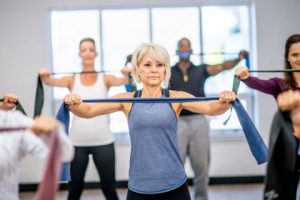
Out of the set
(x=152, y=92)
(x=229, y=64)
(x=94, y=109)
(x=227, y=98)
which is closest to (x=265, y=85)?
(x=227, y=98)

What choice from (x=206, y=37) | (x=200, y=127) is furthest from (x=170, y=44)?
(x=200, y=127)

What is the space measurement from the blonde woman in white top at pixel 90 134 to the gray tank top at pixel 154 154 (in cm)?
117

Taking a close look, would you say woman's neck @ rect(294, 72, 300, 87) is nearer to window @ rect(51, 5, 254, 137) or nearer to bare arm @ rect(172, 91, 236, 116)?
bare arm @ rect(172, 91, 236, 116)

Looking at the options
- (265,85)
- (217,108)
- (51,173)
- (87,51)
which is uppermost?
(87,51)

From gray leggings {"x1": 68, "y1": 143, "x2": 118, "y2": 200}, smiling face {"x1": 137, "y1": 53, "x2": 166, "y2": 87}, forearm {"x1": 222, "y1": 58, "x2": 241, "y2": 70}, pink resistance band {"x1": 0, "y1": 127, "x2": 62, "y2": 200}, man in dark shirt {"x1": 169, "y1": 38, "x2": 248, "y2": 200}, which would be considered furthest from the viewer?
forearm {"x1": 222, "y1": 58, "x2": 241, "y2": 70}

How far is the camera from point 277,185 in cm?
153

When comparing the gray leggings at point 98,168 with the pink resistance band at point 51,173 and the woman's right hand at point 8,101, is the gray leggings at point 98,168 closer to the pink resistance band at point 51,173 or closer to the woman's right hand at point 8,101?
the woman's right hand at point 8,101

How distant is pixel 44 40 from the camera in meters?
5.01

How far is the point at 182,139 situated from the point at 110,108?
1.67 metres

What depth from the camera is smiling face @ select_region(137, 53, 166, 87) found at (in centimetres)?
214

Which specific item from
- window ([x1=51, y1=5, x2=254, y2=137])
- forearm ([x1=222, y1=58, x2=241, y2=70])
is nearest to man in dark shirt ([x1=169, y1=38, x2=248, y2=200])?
forearm ([x1=222, y1=58, x2=241, y2=70])

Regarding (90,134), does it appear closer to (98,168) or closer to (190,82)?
(98,168)

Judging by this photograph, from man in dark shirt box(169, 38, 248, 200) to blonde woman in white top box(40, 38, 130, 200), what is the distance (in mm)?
608

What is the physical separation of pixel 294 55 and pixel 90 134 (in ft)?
5.31
